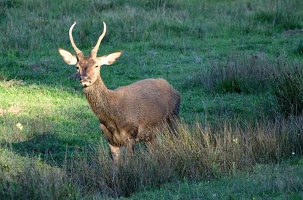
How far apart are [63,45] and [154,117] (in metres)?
7.52

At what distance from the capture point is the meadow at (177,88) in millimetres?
8820

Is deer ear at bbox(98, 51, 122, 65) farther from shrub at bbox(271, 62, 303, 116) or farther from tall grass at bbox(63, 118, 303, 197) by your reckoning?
shrub at bbox(271, 62, 303, 116)

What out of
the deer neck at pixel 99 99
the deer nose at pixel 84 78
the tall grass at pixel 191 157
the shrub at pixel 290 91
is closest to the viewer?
the tall grass at pixel 191 157

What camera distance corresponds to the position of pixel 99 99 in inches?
394

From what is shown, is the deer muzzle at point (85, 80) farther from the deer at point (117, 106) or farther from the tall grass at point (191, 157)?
the tall grass at point (191, 157)

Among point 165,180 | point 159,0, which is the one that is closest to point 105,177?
point 165,180

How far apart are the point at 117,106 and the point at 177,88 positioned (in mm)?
4256

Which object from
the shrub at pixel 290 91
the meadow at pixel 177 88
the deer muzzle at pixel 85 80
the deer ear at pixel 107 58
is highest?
the deer ear at pixel 107 58

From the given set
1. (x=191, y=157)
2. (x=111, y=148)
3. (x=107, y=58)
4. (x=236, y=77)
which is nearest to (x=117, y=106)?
(x=111, y=148)

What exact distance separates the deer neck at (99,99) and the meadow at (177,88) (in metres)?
0.52

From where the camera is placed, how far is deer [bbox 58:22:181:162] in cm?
986

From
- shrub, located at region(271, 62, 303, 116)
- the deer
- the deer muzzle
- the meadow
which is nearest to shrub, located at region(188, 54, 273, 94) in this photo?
the meadow

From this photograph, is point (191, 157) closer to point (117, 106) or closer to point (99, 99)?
point (117, 106)

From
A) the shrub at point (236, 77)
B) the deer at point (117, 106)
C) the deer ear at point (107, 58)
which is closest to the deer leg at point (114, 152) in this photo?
the deer at point (117, 106)
